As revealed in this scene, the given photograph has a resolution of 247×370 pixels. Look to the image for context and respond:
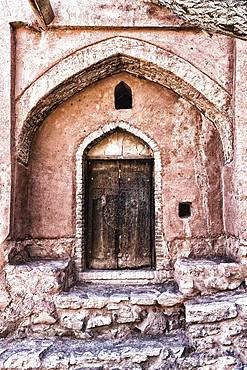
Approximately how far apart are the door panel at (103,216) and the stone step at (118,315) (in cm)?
100

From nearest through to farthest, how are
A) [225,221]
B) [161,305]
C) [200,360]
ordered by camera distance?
[200,360] < [161,305] < [225,221]

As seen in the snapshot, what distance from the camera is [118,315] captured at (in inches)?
180

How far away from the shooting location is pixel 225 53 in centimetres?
495

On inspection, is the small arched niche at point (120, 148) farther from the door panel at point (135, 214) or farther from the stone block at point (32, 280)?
the stone block at point (32, 280)

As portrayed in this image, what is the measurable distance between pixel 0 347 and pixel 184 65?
3983mm

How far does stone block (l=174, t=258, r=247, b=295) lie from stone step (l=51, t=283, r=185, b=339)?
18 centimetres

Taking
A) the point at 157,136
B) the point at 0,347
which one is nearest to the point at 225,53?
the point at 157,136

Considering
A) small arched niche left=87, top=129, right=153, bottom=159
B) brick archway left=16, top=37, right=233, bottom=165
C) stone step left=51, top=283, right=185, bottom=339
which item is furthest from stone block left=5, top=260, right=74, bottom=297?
small arched niche left=87, top=129, right=153, bottom=159

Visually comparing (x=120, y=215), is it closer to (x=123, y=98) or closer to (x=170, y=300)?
(x=170, y=300)

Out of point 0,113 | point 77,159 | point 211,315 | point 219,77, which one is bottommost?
point 211,315

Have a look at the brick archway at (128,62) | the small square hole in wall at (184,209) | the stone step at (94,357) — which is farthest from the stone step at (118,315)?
the brick archway at (128,62)

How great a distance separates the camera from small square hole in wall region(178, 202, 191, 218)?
214 inches

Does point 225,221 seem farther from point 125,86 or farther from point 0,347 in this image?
point 0,347

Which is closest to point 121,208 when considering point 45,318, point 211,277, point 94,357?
point 211,277
